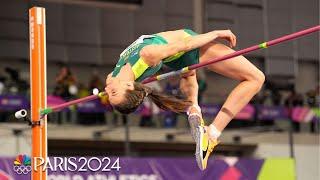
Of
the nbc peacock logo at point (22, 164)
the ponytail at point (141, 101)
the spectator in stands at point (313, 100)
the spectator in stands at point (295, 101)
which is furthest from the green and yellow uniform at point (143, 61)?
the spectator in stands at point (313, 100)

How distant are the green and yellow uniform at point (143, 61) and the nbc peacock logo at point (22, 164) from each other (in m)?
1.33

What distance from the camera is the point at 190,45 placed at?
4.56m

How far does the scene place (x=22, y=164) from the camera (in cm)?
587

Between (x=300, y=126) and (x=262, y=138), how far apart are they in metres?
1.25

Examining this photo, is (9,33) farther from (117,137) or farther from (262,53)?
(262,53)

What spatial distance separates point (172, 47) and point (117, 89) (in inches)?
18.0

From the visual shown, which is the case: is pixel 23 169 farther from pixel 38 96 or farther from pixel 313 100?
pixel 313 100

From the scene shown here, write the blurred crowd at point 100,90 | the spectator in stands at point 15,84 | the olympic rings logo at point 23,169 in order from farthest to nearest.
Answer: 1. the blurred crowd at point 100,90
2. the spectator in stands at point 15,84
3. the olympic rings logo at point 23,169

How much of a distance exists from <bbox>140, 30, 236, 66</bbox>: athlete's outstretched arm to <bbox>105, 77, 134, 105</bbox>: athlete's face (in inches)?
8.5

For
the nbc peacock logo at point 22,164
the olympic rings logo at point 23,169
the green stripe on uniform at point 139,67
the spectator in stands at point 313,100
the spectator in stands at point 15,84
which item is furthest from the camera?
the spectator in stands at point 313,100

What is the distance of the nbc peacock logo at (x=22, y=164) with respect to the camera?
5602mm

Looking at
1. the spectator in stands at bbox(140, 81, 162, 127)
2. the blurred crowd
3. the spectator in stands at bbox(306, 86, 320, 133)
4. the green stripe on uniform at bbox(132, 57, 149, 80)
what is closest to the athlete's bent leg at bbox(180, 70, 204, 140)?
the green stripe on uniform at bbox(132, 57, 149, 80)

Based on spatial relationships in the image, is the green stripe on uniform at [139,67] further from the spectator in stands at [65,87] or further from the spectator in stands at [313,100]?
the spectator in stands at [313,100]

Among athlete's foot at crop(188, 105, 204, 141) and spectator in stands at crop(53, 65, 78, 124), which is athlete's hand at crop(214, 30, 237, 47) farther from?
spectator in stands at crop(53, 65, 78, 124)
